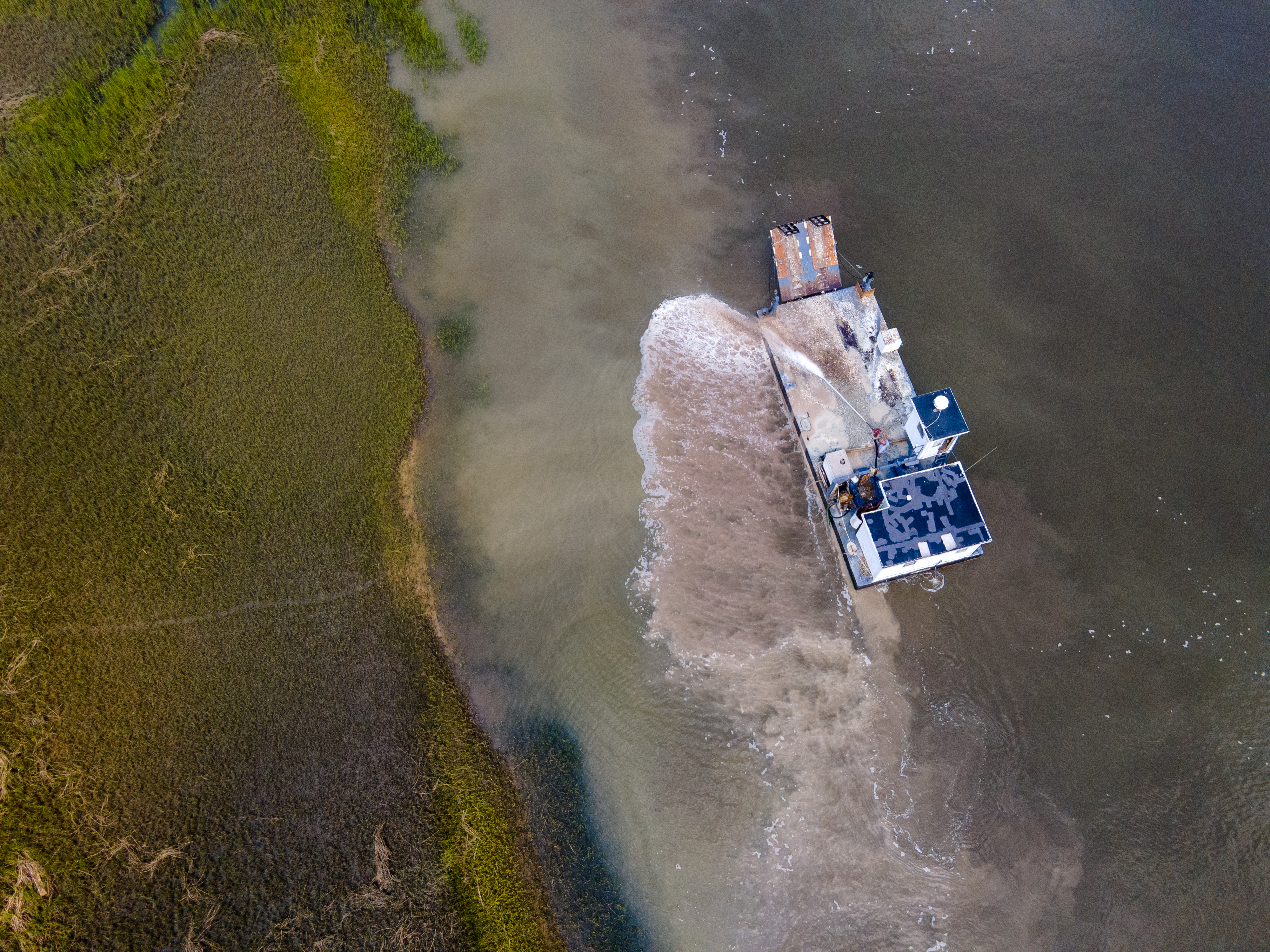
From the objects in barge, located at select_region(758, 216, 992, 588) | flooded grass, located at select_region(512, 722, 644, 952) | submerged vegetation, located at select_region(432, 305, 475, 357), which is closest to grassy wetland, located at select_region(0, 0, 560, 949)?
flooded grass, located at select_region(512, 722, 644, 952)

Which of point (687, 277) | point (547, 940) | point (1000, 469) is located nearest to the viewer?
point (547, 940)

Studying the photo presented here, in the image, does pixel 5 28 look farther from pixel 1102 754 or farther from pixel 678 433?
pixel 1102 754

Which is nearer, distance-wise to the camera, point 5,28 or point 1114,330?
point 1114,330

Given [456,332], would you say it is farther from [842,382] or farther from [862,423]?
[862,423]

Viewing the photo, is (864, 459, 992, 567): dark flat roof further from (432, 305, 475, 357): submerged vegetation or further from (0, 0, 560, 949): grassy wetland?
(432, 305, 475, 357): submerged vegetation

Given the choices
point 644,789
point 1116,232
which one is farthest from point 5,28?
point 1116,232

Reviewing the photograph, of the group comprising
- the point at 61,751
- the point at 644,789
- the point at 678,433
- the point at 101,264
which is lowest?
the point at 644,789
